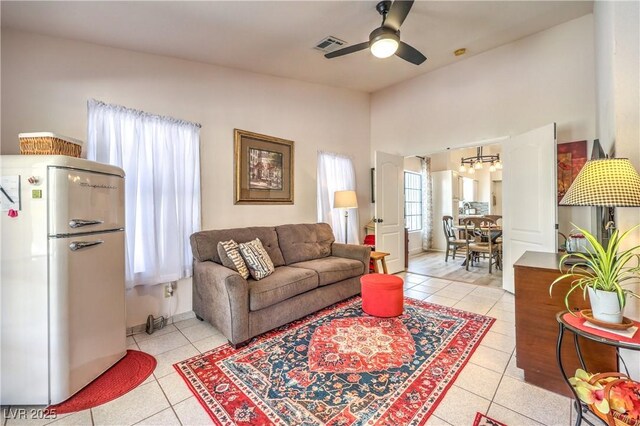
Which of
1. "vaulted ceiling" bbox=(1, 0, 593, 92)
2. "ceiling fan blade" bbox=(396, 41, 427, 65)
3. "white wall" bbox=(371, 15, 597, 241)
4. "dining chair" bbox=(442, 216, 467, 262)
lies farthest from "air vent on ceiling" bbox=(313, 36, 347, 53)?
"dining chair" bbox=(442, 216, 467, 262)

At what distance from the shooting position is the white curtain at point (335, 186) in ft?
14.1

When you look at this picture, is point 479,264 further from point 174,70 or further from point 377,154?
point 174,70

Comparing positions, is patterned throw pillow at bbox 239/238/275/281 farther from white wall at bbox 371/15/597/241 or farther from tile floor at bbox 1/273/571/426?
white wall at bbox 371/15/597/241

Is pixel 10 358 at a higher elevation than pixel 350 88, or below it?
below

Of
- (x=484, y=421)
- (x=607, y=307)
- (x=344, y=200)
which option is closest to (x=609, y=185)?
(x=607, y=307)

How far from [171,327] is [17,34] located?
110 inches

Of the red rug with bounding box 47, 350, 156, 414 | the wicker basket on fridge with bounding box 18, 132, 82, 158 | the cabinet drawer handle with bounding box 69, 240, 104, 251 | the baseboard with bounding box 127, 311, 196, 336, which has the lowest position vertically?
the red rug with bounding box 47, 350, 156, 414

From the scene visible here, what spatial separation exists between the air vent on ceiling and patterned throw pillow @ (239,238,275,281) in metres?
2.40

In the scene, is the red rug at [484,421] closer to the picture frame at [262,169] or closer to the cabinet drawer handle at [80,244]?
the cabinet drawer handle at [80,244]

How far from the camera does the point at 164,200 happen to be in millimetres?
2736

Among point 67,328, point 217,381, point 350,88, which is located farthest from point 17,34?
point 350,88

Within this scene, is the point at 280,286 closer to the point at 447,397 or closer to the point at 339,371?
the point at 339,371

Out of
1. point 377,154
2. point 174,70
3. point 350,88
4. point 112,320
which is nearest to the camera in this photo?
point 112,320

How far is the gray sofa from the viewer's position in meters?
2.29
